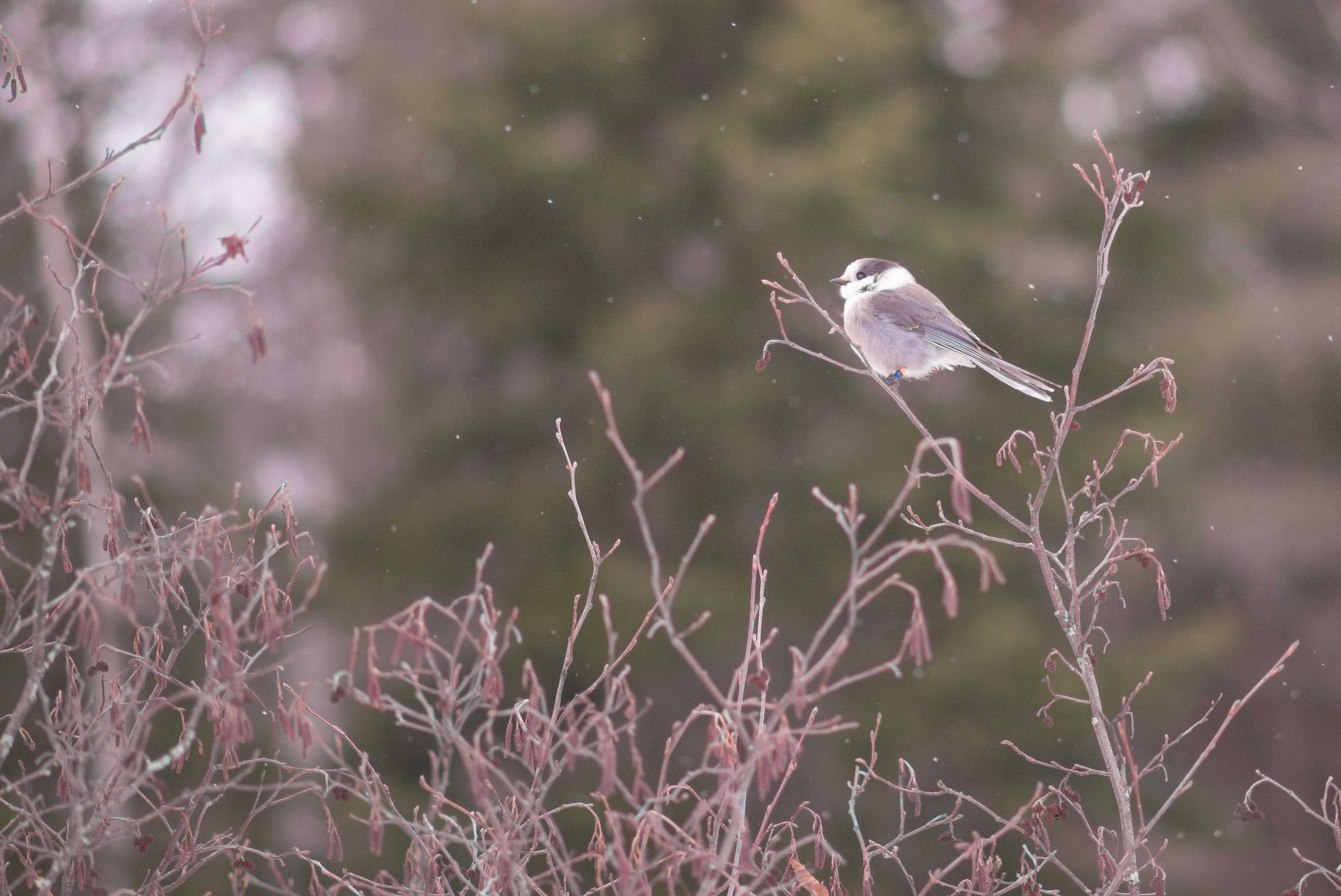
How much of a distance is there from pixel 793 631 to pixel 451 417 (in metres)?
2.52

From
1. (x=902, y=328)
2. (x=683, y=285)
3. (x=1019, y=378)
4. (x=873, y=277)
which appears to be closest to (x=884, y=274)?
(x=873, y=277)

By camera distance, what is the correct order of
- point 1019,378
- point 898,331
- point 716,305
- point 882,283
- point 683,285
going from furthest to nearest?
point 683,285, point 716,305, point 882,283, point 898,331, point 1019,378

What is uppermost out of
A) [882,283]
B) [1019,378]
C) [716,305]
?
[882,283]

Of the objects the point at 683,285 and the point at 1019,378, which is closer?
the point at 1019,378

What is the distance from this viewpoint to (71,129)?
22.4ft

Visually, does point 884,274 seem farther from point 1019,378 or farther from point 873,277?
point 1019,378

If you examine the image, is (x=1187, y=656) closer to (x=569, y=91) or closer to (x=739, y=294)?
(x=739, y=294)

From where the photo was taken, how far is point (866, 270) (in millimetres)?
3955

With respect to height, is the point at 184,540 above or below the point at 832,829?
above

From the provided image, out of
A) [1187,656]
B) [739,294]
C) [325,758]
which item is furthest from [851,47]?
[325,758]

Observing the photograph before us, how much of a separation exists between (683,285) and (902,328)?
151 inches

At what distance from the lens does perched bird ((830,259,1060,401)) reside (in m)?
3.55

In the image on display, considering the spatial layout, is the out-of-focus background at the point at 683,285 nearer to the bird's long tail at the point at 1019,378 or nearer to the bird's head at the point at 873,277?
the bird's head at the point at 873,277

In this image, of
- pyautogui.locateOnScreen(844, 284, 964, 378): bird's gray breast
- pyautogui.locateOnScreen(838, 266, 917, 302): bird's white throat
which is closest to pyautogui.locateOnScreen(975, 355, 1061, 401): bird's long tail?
pyautogui.locateOnScreen(844, 284, 964, 378): bird's gray breast
